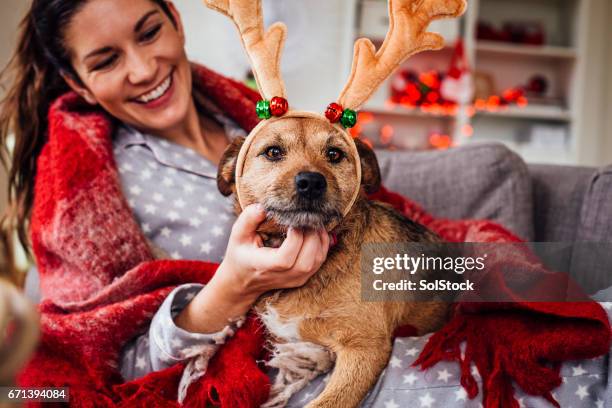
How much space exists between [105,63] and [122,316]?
0.58 m

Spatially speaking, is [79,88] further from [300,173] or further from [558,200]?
[558,200]

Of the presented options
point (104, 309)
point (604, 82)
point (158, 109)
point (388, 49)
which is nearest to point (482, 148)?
point (388, 49)

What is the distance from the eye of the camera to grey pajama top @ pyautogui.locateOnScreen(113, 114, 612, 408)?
0.85m

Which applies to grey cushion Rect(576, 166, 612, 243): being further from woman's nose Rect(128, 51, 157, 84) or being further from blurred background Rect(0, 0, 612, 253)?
blurred background Rect(0, 0, 612, 253)

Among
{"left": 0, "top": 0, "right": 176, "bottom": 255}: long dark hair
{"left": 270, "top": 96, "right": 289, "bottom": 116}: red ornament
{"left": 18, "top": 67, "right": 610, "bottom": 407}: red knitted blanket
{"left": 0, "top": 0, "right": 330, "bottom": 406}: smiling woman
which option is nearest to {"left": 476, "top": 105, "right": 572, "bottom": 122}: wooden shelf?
{"left": 18, "top": 67, "right": 610, "bottom": 407}: red knitted blanket

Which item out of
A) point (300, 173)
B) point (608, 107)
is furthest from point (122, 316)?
point (608, 107)

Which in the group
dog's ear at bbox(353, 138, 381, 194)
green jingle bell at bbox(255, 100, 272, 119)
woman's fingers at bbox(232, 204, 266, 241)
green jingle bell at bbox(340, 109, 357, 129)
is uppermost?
green jingle bell at bbox(255, 100, 272, 119)

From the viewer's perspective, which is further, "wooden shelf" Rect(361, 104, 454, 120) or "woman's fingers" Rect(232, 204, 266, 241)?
"wooden shelf" Rect(361, 104, 454, 120)

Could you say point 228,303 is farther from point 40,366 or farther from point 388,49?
point 388,49

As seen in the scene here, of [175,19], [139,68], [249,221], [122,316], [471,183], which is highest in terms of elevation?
[175,19]

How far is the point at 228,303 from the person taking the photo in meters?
0.92

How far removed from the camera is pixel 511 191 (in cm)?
150

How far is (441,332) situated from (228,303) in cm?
39

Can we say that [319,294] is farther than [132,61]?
No
